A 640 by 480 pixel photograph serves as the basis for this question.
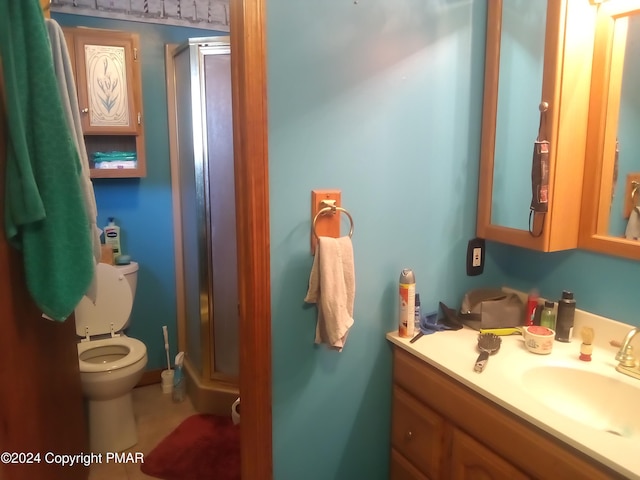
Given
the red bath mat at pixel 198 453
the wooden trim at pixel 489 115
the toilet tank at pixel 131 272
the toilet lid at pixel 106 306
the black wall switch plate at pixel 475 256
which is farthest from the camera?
the toilet tank at pixel 131 272

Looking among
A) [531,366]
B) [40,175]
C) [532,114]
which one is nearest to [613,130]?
[532,114]

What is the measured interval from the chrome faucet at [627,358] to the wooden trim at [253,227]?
969mm

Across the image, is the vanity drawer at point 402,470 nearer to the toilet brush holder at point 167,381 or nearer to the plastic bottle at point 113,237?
the toilet brush holder at point 167,381

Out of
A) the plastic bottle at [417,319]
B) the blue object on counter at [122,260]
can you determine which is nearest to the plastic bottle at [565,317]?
the plastic bottle at [417,319]

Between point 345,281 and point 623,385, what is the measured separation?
2.54 ft

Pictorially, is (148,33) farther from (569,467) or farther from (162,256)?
(569,467)

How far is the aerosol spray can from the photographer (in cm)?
148

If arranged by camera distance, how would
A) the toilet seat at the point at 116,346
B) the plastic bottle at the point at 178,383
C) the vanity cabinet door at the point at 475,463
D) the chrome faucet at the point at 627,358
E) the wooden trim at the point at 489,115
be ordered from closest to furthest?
1. the vanity cabinet door at the point at 475,463
2. the chrome faucet at the point at 627,358
3. the wooden trim at the point at 489,115
4. the toilet seat at the point at 116,346
5. the plastic bottle at the point at 178,383

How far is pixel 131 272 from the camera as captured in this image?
2555 millimetres

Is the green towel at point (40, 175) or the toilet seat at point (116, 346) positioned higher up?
the green towel at point (40, 175)

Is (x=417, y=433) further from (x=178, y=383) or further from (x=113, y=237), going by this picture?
(x=113, y=237)

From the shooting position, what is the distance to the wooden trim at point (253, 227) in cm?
122

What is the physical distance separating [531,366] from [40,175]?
1437 millimetres

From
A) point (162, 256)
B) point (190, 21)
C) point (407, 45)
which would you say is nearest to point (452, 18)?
point (407, 45)
